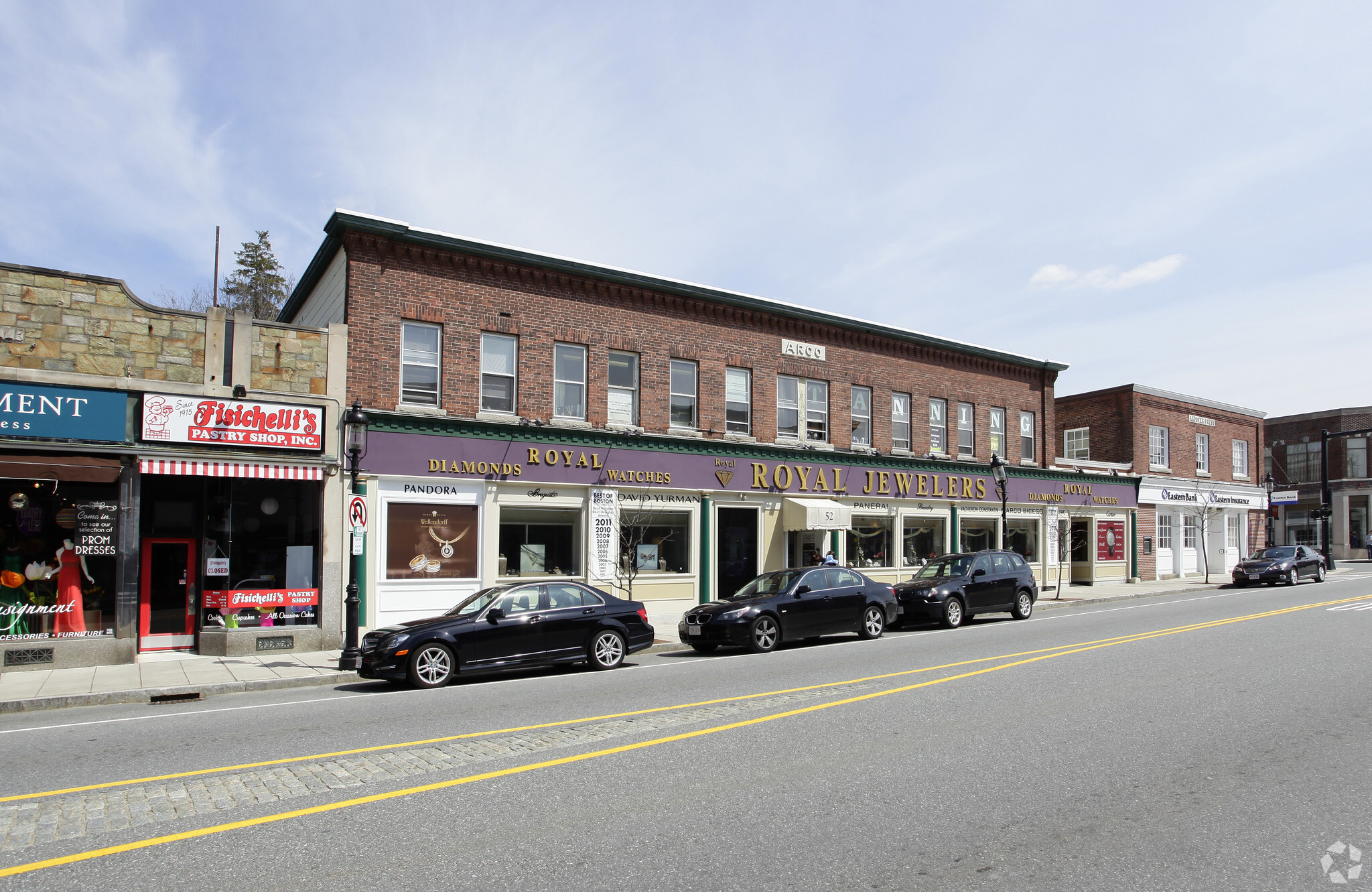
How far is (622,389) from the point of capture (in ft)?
68.8

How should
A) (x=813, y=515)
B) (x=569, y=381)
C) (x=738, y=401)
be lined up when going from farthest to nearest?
(x=738, y=401) → (x=813, y=515) → (x=569, y=381)

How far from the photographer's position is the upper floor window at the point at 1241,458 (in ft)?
134

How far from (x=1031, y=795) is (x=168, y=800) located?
6.07 m

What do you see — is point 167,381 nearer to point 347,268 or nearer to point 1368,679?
point 347,268

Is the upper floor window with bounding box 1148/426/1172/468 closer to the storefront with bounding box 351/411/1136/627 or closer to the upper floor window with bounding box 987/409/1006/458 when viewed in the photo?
the upper floor window with bounding box 987/409/1006/458

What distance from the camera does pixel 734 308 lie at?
75.1ft

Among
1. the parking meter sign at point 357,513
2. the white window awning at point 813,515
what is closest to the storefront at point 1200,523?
the white window awning at point 813,515

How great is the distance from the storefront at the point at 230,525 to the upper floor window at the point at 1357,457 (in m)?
63.3

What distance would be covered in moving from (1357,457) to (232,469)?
6506 centimetres

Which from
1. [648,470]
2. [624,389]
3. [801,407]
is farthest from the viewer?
[801,407]

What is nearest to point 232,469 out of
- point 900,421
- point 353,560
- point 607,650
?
point 353,560

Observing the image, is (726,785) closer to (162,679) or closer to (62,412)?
(162,679)

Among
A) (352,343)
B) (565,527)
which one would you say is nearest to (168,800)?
(352,343)

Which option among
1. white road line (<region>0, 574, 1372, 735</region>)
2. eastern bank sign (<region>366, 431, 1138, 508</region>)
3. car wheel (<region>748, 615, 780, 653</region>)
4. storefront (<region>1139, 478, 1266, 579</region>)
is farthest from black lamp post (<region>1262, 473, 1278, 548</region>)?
car wheel (<region>748, 615, 780, 653</region>)
